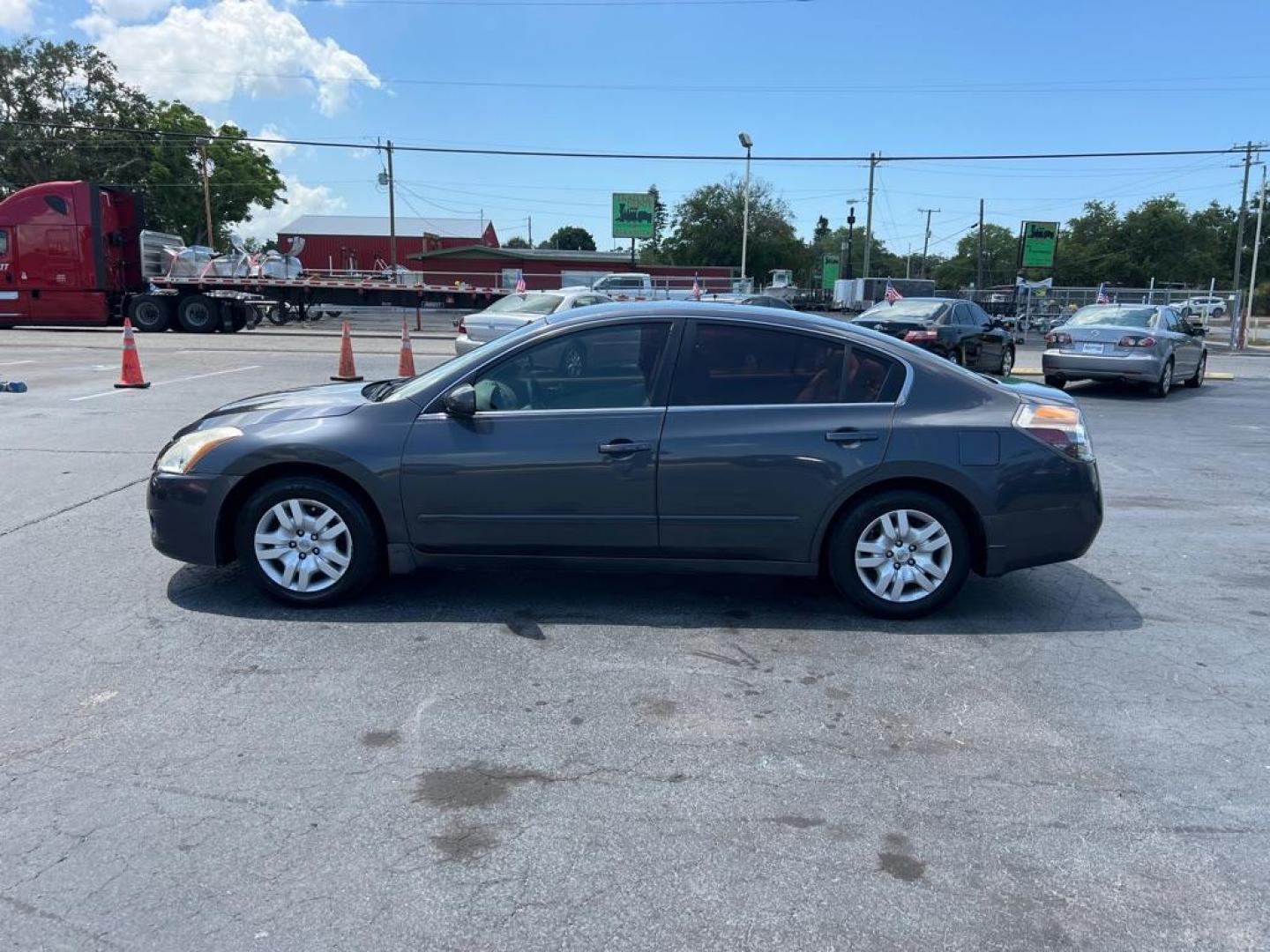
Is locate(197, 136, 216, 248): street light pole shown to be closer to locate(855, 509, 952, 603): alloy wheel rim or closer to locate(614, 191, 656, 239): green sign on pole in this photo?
locate(614, 191, 656, 239): green sign on pole

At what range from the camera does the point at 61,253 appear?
24.7m

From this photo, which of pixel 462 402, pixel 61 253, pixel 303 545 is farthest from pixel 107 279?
pixel 462 402

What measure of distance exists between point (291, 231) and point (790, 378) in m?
70.3

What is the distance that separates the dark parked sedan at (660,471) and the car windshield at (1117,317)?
11.7m

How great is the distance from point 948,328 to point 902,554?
11633mm

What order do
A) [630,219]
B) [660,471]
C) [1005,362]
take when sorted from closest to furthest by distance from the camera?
[660,471] < [1005,362] < [630,219]

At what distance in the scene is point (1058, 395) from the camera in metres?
5.28

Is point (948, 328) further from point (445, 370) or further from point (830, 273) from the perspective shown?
point (830, 273)

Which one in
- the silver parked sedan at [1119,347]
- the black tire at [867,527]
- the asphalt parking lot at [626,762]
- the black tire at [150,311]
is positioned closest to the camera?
the asphalt parking lot at [626,762]

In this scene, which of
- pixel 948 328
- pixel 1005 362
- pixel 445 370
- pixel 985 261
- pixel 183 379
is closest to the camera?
pixel 445 370

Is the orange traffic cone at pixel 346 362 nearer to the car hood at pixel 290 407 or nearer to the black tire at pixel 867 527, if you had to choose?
the car hood at pixel 290 407

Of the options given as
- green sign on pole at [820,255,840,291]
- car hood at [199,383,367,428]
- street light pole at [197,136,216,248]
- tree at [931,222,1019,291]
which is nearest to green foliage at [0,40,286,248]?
street light pole at [197,136,216,248]

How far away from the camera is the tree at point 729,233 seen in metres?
76.5

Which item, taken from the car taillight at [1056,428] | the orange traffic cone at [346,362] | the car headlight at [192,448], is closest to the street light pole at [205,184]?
the orange traffic cone at [346,362]
